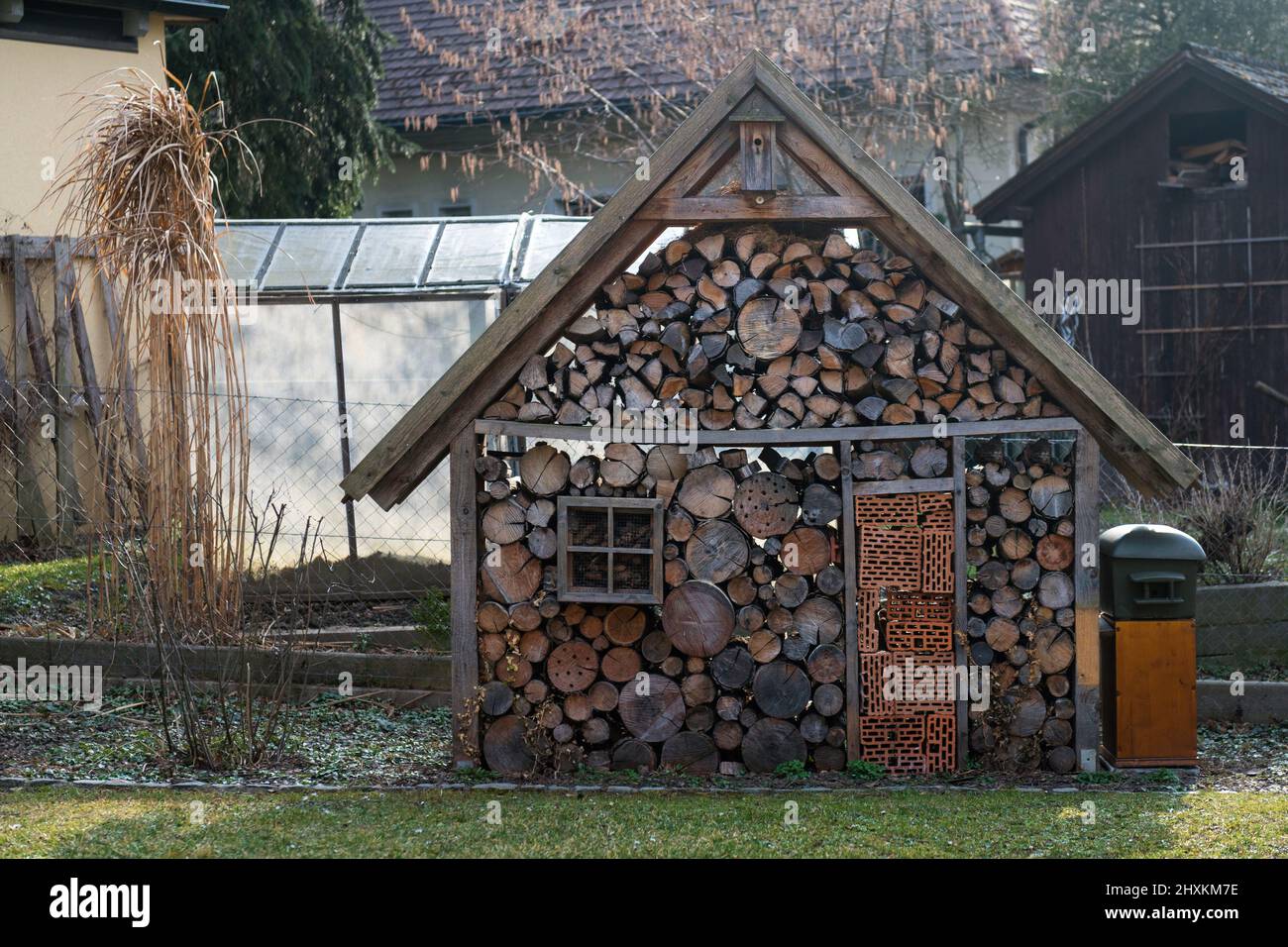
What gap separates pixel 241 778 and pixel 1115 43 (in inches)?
645

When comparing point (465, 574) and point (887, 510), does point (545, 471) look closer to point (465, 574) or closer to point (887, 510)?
point (465, 574)

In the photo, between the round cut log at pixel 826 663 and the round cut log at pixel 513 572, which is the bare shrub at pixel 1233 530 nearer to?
the round cut log at pixel 826 663

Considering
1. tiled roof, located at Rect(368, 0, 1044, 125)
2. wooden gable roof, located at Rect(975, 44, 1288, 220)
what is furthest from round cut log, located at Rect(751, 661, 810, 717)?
tiled roof, located at Rect(368, 0, 1044, 125)

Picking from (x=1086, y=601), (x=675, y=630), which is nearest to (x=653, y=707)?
(x=675, y=630)

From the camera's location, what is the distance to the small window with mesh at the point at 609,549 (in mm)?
7098

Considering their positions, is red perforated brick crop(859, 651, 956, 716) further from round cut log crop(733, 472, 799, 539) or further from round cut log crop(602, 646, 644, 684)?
round cut log crop(602, 646, 644, 684)

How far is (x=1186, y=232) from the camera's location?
16.2 meters

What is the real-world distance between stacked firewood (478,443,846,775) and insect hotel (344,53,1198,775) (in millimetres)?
11

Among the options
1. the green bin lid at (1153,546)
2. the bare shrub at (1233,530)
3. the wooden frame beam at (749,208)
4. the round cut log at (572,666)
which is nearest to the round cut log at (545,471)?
the round cut log at (572,666)

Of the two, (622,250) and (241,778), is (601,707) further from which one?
(622,250)

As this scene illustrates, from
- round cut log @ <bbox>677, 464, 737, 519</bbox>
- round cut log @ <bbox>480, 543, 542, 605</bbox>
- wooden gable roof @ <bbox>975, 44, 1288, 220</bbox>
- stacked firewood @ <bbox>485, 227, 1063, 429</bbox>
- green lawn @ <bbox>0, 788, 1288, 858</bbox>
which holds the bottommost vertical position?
green lawn @ <bbox>0, 788, 1288, 858</bbox>

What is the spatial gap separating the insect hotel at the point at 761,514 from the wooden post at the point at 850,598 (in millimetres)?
14

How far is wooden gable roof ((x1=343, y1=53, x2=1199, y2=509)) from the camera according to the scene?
272 inches
